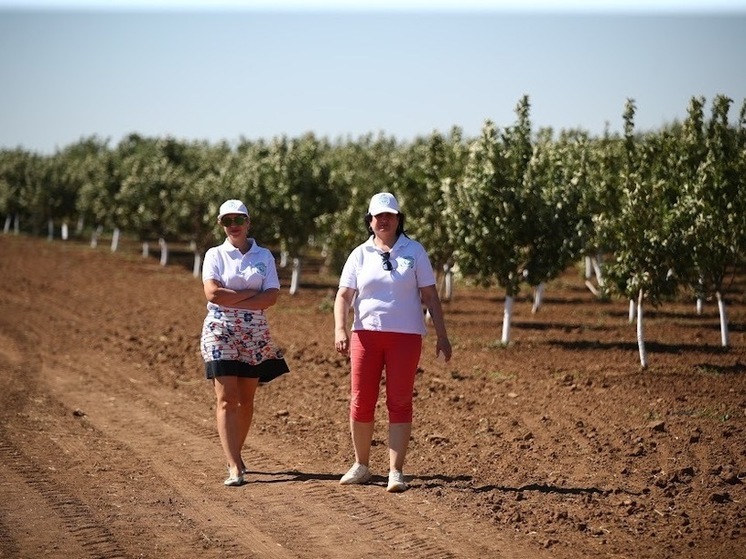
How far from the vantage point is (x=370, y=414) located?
28.0ft

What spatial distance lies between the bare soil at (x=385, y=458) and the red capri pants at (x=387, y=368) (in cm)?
71

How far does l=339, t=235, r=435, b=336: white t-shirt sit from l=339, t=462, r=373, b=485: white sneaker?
1235 millimetres

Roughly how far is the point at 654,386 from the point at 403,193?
1364 cm

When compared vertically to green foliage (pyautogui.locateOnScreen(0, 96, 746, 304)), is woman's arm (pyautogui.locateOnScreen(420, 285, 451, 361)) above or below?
below

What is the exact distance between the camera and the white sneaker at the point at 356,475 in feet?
28.6

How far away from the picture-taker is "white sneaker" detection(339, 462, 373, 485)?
8703 millimetres

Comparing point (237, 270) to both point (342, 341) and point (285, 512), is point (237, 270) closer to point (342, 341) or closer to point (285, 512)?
point (342, 341)

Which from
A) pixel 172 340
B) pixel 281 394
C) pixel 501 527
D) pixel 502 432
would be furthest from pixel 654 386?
pixel 172 340

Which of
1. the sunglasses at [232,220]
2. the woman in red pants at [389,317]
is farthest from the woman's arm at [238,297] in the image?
the woman in red pants at [389,317]

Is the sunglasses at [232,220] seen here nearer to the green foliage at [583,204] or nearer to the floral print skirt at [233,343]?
the floral print skirt at [233,343]

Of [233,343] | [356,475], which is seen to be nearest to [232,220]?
[233,343]

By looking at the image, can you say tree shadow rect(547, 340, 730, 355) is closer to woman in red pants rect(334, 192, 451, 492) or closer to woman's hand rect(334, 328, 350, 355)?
woman in red pants rect(334, 192, 451, 492)

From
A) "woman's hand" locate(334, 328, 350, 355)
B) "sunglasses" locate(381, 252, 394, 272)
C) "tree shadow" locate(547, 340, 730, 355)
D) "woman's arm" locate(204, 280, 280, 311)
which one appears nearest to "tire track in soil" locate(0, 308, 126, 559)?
"woman's arm" locate(204, 280, 280, 311)

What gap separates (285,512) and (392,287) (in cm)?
194
